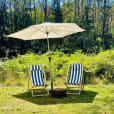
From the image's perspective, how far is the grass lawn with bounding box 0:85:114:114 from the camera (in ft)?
10.6

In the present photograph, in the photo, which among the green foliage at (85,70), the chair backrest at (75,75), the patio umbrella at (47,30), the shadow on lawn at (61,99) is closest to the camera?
the shadow on lawn at (61,99)

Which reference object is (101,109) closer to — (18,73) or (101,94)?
(101,94)

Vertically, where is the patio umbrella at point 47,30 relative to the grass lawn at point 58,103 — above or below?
above

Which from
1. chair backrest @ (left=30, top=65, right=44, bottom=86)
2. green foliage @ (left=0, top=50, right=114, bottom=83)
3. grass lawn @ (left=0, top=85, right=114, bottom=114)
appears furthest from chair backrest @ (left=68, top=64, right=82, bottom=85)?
green foliage @ (left=0, top=50, right=114, bottom=83)

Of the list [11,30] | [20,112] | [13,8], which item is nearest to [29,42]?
[11,30]

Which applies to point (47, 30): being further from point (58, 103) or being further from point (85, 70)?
point (85, 70)

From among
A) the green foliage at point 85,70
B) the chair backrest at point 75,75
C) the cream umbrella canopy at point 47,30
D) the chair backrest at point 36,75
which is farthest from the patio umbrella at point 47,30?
the green foliage at point 85,70

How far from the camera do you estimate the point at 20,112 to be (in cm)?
319

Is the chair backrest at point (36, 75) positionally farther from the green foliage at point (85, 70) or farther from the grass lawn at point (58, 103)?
the green foliage at point (85, 70)

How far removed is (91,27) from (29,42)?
8.69 meters

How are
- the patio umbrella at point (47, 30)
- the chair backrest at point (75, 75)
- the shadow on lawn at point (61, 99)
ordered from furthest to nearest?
the chair backrest at point (75, 75)
the patio umbrella at point (47, 30)
the shadow on lawn at point (61, 99)

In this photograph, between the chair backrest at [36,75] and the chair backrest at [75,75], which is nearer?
the chair backrest at [36,75]

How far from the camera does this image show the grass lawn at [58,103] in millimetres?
3246

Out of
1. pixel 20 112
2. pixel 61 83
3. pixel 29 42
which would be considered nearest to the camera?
pixel 20 112
